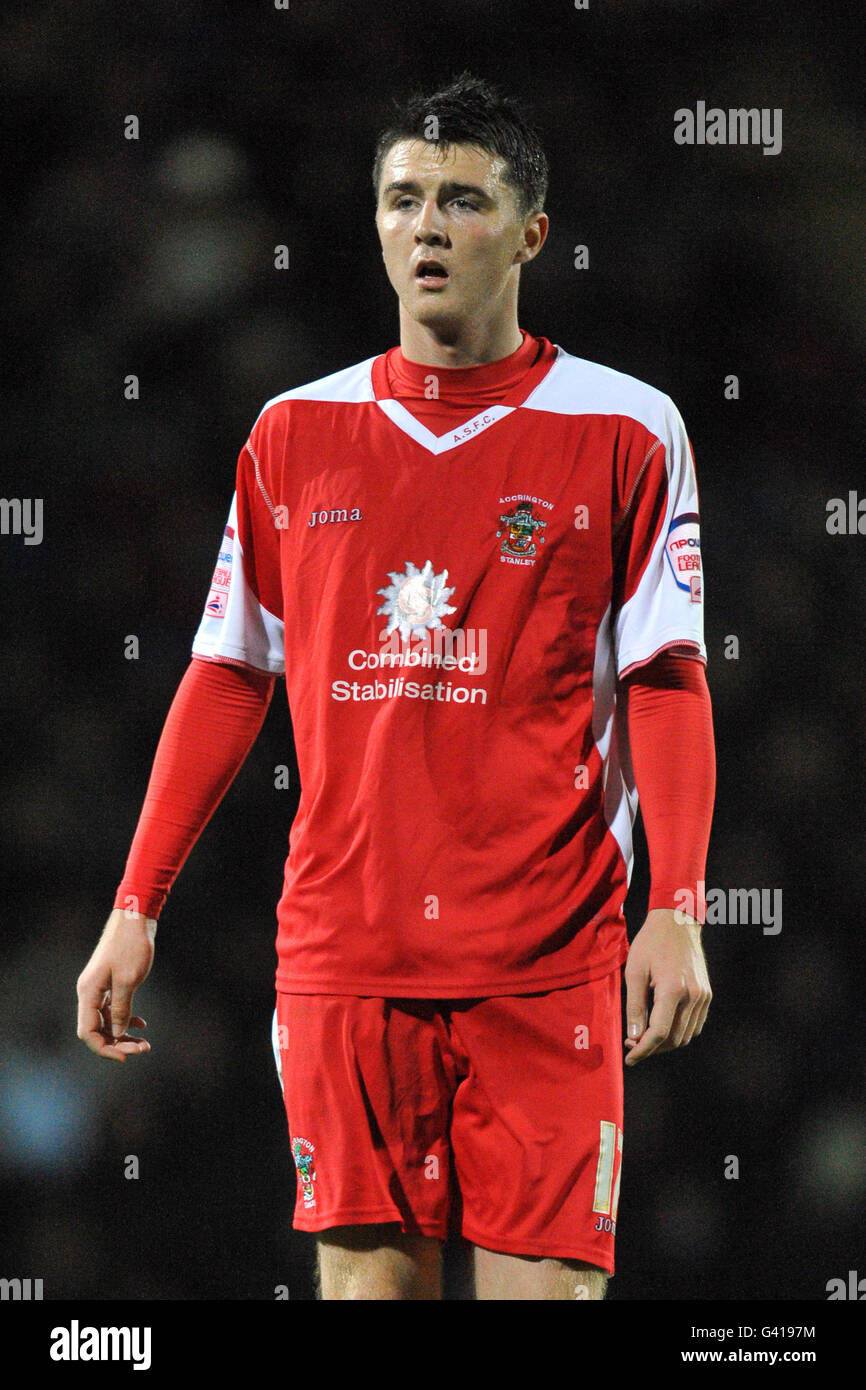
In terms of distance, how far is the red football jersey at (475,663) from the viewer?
5.46ft

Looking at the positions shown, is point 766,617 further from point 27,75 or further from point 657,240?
point 27,75

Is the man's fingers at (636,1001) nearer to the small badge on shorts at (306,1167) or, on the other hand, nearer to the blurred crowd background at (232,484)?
the small badge on shorts at (306,1167)

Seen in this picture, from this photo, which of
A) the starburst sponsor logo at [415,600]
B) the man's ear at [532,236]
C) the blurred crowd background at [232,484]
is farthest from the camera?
the blurred crowd background at [232,484]

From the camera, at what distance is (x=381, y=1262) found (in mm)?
1658

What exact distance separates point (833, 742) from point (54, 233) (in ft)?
4.31

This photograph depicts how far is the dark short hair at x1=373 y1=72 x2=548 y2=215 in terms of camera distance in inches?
69.1

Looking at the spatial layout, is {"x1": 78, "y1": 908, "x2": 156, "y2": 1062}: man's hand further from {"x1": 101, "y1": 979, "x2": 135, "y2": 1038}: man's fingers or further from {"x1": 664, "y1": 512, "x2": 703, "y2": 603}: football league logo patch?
{"x1": 664, "y1": 512, "x2": 703, "y2": 603}: football league logo patch

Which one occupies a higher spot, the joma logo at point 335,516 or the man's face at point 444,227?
the man's face at point 444,227

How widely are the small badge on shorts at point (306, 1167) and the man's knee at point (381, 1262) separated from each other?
1.6 inches

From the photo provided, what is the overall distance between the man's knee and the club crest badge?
75 cm

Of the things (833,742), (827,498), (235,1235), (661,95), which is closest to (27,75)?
(661,95)

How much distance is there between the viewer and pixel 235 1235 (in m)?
2.15

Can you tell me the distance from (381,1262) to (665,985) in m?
0.44

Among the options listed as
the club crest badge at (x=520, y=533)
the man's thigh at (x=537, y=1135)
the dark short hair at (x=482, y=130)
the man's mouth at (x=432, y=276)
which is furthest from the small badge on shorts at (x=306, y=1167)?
the dark short hair at (x=482, y=130)
